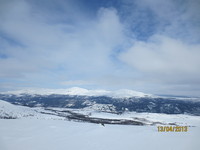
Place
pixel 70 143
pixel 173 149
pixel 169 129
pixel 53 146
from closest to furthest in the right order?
pixel 173 149, pixel 53 146, pixel 70 143, pixel 169 129

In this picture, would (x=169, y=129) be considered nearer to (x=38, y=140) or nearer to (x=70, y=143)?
(x=70, y=143)

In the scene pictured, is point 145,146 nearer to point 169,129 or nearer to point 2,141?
point 169,129

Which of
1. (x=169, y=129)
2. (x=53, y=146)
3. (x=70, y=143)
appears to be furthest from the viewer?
(x=169, y=129)

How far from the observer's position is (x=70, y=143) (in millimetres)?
10672

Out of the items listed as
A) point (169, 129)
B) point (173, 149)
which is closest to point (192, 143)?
point (173, 149)

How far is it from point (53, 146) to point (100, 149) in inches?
154

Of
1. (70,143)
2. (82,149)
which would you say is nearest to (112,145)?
(82,149)

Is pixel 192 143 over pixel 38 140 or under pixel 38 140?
over

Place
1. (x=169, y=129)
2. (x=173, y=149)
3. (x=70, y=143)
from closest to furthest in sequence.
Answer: (x=173, y=149) < (x=70, y=143) < (x=169, y=129)

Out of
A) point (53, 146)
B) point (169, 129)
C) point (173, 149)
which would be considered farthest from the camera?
point (169, 129)

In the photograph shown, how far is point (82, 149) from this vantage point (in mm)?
9445

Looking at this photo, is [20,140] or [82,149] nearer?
[82,149]

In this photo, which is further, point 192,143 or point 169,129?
point 169,129

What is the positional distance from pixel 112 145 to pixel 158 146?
12.3ft
